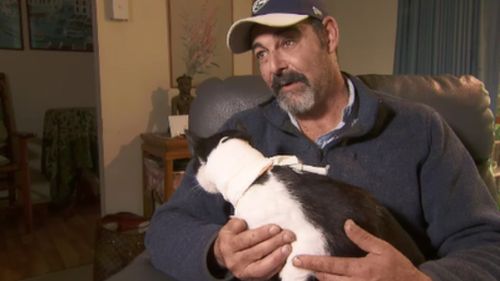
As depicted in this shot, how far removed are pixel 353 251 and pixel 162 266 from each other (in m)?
0.48

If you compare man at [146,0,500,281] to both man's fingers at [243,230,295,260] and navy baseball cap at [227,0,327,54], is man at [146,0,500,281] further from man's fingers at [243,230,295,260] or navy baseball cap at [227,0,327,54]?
man's fingers at [243,230,295,260]

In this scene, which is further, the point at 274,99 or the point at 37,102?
the point at 37,102

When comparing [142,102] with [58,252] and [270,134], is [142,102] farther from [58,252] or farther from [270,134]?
[270,134]

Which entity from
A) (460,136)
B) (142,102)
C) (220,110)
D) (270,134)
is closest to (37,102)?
(142,102)

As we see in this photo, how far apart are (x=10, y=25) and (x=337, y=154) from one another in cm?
331

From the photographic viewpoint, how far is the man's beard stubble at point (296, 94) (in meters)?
1.09

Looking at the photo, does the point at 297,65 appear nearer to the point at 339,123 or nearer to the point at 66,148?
the point at 339,123

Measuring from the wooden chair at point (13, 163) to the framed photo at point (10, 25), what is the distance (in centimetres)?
28

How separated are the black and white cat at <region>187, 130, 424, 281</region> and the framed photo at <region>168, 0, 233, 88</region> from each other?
5.94 feet

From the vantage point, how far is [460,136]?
4.38ft

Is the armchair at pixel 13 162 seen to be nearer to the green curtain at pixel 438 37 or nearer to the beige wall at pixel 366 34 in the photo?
the beige wall at pixel 366 34

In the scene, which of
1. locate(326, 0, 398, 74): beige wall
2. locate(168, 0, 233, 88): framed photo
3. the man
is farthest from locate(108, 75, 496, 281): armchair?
locate(326, 0, 398, 74): beige wall

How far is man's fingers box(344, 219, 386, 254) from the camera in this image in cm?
73

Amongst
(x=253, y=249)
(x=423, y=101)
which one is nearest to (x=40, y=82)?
(x=423, y=101)
